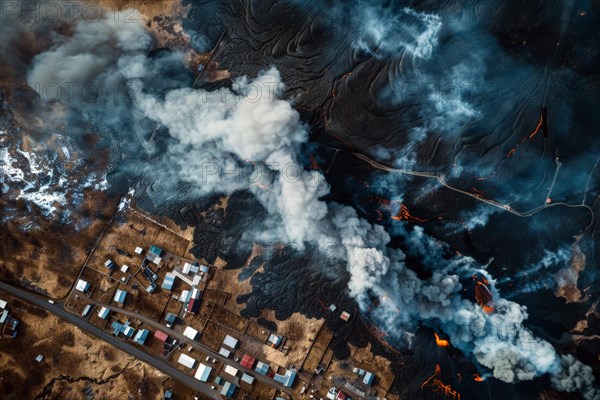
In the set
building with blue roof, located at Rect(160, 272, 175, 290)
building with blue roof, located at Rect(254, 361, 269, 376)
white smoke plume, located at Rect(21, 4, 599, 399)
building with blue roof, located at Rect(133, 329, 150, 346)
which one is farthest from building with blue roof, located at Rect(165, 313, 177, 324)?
white smoke plume, located at Rect(21, 4, 599, 399)

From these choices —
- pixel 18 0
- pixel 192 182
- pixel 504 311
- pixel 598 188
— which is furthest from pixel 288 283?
pixel 18 0

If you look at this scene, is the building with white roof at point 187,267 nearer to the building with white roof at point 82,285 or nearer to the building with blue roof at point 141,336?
the building with blue roof at point 141,336

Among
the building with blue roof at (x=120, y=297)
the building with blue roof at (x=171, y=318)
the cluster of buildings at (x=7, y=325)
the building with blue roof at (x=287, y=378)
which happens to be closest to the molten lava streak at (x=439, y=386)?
the building with blue roof at (x=287, y=378)

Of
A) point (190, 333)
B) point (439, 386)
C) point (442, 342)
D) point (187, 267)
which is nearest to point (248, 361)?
point (190, 333)

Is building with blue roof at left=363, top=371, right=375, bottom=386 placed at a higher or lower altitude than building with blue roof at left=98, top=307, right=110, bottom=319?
higher

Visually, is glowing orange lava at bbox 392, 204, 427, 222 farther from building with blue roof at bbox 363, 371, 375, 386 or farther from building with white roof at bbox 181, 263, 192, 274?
building with white roof at bbox 181, 263, 192, 274

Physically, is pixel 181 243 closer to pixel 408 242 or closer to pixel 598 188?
pixel 408 242
